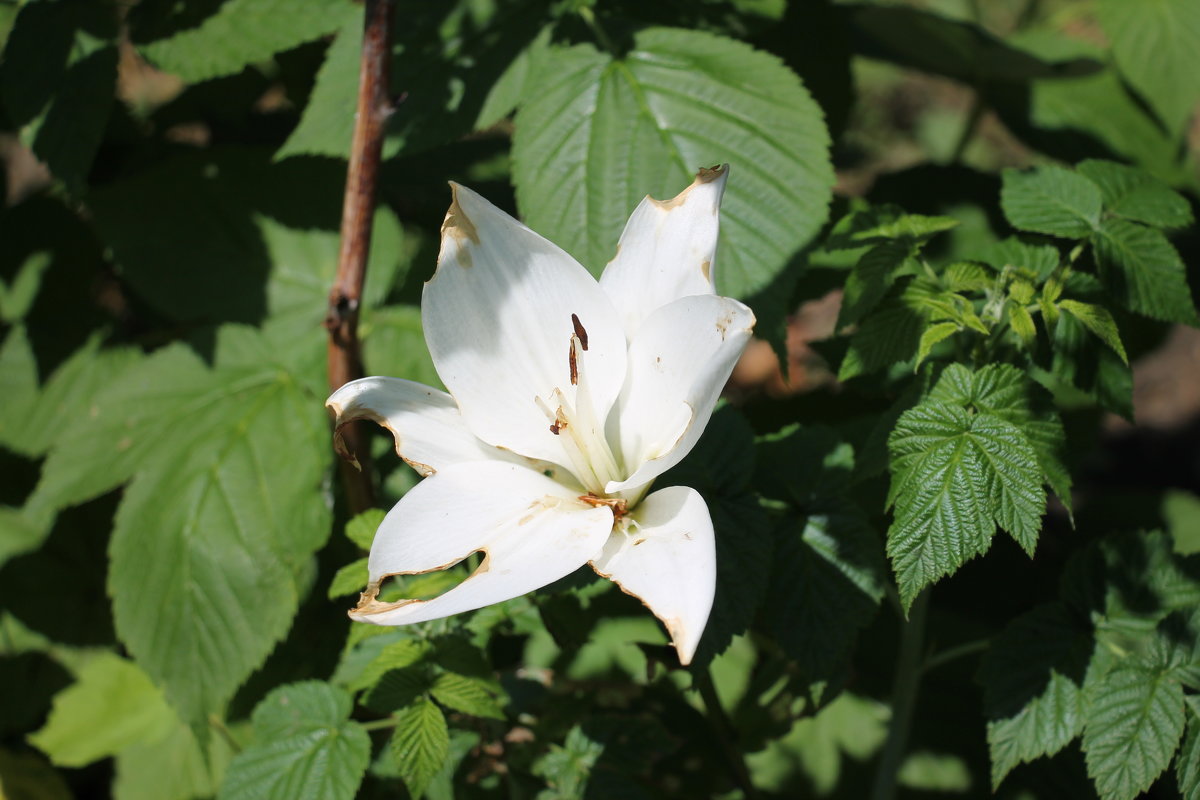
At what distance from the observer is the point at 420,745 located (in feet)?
4.24

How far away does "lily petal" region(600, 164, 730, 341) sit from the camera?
3.96 feet

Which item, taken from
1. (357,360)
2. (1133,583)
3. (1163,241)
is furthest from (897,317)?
(357,360)

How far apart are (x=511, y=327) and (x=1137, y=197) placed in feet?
3.26

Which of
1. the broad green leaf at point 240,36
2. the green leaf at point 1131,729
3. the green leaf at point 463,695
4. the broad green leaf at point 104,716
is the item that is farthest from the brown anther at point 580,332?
the broad green leaf at point 104,716

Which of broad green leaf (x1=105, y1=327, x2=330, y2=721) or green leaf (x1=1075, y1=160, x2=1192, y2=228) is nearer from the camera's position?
green leaf (x1=1075, y1=160, x2=1192, y2=228)

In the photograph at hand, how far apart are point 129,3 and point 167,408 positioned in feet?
2.98

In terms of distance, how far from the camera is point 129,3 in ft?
7.05

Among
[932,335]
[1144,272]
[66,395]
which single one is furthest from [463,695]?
[66,395]

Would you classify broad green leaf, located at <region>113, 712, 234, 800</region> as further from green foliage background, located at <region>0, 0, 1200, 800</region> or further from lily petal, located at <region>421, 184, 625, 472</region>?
lily petal, located at <region>421, 184, 625, 472</region>

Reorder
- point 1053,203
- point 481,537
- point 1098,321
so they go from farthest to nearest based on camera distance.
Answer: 1. point 1053,203
2. point 1098,321
3. point 481,537

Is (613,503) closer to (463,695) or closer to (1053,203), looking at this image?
(463,695)

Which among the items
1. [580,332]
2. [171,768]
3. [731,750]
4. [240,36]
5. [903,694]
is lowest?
[171,768]

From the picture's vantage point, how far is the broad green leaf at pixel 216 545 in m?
1.74

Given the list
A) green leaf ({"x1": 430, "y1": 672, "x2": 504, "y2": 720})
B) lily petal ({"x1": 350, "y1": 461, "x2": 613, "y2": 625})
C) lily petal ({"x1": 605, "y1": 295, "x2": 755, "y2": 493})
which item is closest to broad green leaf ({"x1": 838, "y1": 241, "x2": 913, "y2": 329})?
lily petal ({"x1": 605, "y1": 295, "x2": 755, "y2": 493})
